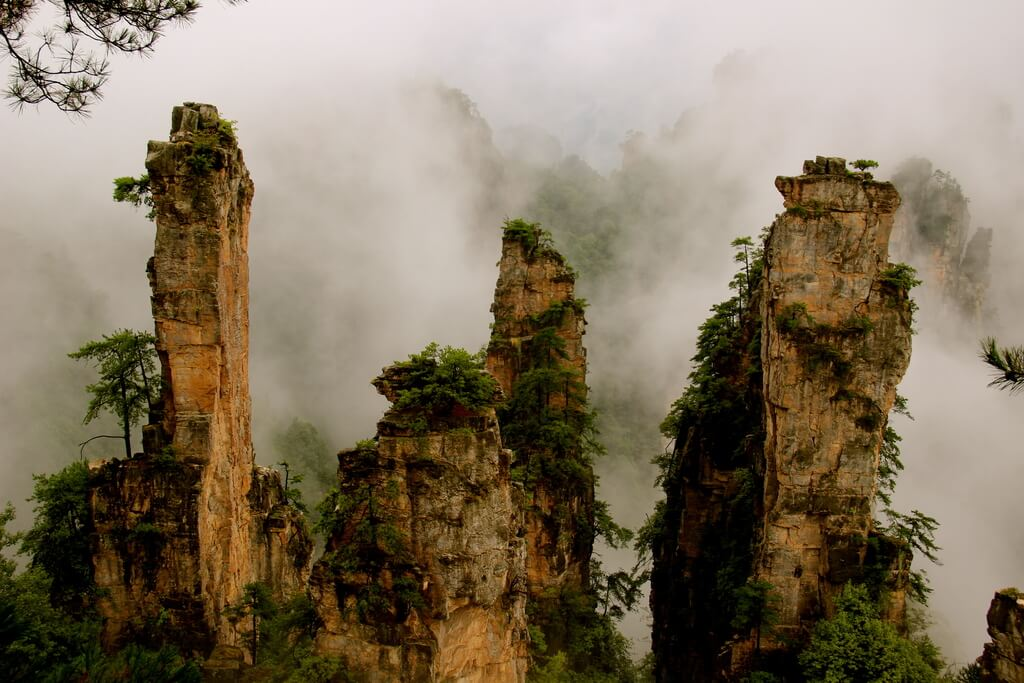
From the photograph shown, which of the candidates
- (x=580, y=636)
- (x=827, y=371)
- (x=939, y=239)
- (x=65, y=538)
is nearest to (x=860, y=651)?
(x=827, y=371)

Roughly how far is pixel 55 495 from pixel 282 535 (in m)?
7.58

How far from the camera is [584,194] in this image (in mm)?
97875

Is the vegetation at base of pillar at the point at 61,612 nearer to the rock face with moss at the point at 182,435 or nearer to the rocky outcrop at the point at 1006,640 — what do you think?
the rock face with moss at the point at 182,435

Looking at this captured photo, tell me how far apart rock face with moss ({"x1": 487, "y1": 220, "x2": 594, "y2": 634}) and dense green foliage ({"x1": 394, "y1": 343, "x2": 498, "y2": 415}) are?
12.6 metres

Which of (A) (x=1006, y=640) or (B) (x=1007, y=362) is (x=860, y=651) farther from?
(B) (x=1007, y=362)

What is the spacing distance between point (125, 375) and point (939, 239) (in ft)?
226

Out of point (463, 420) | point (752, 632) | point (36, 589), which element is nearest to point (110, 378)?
point (36, 589)

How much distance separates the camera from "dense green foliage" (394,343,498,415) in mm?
14445

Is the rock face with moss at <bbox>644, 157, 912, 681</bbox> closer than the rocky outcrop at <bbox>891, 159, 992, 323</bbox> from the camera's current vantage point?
Yes

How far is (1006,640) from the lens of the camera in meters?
17.2

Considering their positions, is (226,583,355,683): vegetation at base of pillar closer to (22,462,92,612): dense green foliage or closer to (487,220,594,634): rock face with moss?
(22,462,92,612): dense green foliage

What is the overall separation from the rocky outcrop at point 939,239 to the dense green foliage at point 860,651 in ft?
172

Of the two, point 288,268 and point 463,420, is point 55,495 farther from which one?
point 288,268

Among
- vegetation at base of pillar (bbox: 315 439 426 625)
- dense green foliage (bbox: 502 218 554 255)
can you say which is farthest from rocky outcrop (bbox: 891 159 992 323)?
vegetation at base of pillar (bbox: 315 439 426 625)
